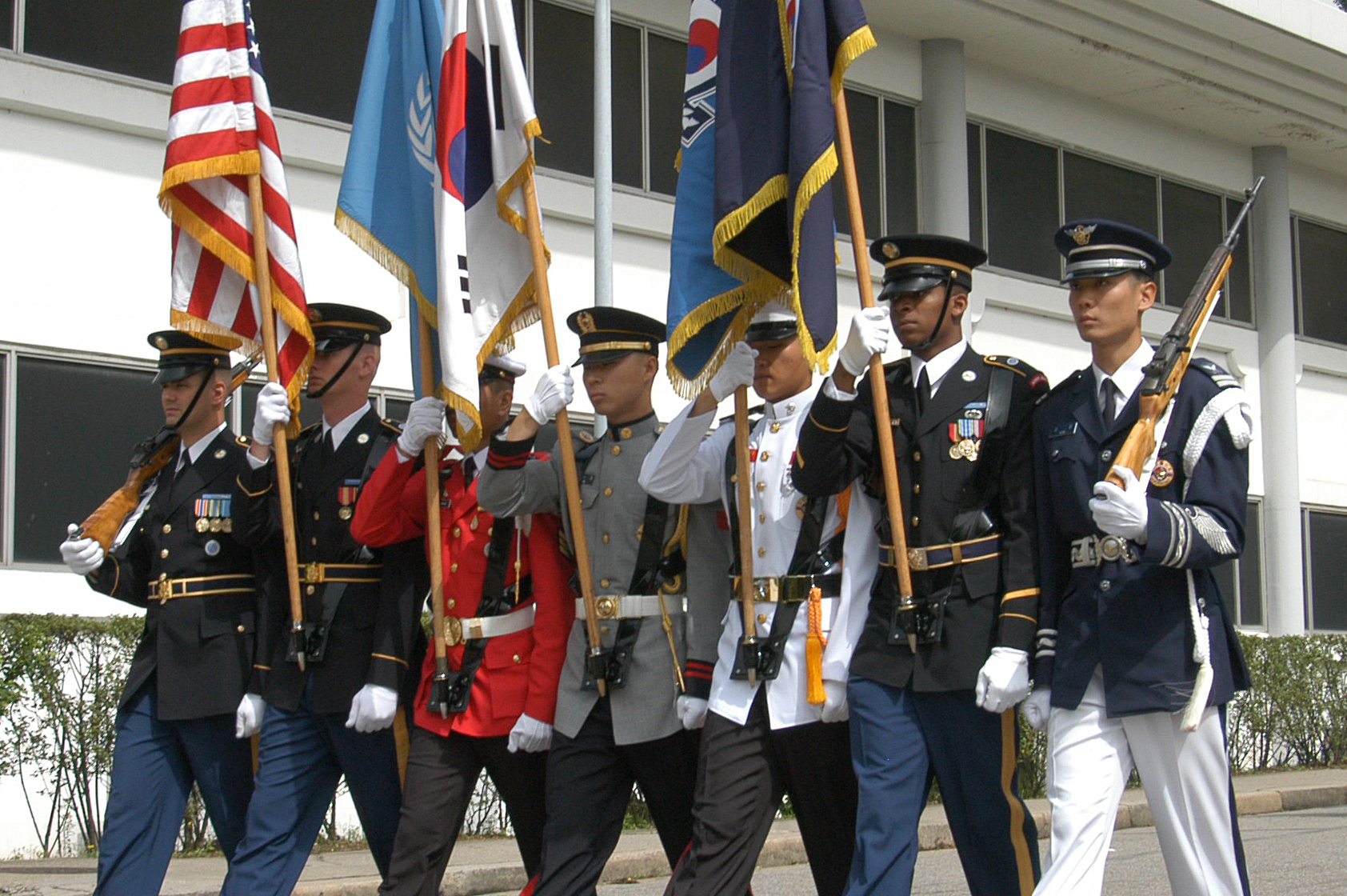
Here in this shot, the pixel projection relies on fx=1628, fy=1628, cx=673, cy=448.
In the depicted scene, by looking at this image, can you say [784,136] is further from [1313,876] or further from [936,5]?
[936,5]

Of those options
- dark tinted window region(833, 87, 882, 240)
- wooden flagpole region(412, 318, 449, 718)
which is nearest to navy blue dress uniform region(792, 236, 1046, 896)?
wooden flagpole region(412, 318, 449, 718)

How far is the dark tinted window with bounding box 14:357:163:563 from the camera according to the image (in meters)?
10.3

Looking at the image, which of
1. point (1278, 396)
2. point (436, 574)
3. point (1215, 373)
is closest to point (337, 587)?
point (436, 574)

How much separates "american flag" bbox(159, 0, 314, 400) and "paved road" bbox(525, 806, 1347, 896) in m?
3.81

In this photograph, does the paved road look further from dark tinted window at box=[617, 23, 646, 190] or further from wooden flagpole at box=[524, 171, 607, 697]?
dark tinted window at box=[617, 23, 646, 190]

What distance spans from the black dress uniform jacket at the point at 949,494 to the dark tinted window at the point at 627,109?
332 inches

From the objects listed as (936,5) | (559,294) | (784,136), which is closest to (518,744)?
(784,136)

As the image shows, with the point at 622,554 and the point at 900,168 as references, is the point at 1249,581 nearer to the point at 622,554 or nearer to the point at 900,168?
the point at 900,168

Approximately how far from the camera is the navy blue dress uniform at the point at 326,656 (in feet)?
19.9

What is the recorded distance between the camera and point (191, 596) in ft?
21.4

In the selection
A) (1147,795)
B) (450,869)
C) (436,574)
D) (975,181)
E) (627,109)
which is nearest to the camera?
(1147,795)

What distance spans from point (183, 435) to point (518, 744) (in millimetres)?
2085

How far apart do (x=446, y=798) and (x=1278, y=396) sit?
15294mm

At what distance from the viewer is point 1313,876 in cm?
836
